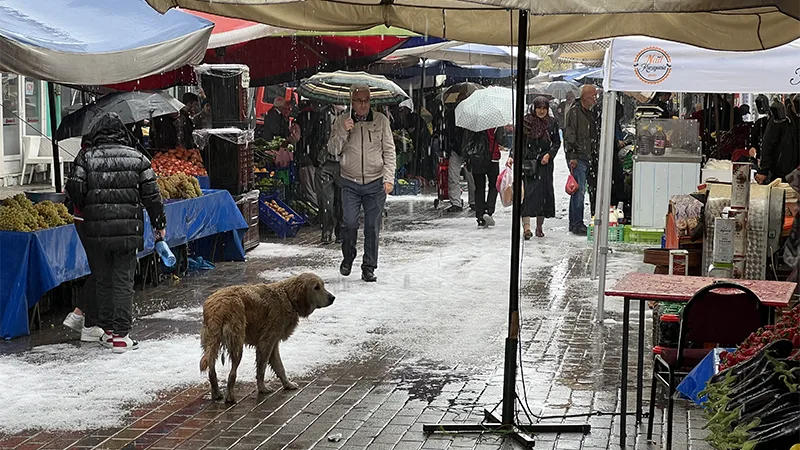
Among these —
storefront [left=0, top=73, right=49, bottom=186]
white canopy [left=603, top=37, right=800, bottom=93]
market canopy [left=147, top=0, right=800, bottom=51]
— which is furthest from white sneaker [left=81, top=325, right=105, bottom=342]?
storefront [left=0, top=73, right=49, bottom=186]

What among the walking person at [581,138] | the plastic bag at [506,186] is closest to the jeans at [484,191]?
the plastic bag at [506,186]

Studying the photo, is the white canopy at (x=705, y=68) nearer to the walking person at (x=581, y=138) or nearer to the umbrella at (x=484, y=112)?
the walking person at (x=581, y=138)

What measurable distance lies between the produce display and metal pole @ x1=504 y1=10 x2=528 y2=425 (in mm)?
2010

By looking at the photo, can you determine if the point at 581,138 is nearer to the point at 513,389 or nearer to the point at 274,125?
the point at 274,125

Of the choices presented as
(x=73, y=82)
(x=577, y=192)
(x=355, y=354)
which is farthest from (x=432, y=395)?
(x=577, y=192)

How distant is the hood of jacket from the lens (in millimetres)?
9555

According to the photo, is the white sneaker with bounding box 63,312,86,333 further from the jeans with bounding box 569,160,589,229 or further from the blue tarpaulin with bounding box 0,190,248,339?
the jeans with bounding box 569,160,589,229

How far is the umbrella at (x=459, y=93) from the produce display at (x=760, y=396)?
59.7ft

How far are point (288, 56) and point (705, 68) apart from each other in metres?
9.15

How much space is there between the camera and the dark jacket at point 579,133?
1816cm

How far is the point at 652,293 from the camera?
6492 millimetres

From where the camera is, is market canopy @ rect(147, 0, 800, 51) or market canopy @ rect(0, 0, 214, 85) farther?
market canopy @ rect(0, 0, 214, 85)

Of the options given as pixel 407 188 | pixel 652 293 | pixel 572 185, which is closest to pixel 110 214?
pixel 652 293

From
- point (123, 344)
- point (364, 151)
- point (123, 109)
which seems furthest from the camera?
point (123, 109)
